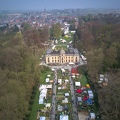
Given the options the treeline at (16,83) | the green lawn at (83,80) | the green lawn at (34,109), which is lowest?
the green lawn at (34,109)

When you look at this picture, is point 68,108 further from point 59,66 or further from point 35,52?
point 35,52

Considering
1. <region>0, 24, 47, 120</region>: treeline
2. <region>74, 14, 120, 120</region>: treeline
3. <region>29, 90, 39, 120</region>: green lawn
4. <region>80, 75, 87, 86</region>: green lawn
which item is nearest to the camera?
<region>0, 24, 47, 120</region>: treeline

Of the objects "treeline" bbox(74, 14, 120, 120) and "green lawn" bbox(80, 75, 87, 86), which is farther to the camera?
"green lawn" bbox(80, 75, 87, 86)

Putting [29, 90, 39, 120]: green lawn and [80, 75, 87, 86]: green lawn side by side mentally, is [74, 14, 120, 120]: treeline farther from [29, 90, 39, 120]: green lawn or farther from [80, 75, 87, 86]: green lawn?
[29, 90, 39, 120]: green lawn

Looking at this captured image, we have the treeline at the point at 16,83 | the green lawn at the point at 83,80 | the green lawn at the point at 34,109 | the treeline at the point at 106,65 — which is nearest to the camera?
the treeline at the point at 16,83

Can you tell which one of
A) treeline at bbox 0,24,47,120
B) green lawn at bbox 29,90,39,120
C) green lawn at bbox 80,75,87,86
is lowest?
green lawn at bbox 29,90,39,120

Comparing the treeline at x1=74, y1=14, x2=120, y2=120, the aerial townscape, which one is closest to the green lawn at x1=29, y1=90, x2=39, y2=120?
the aerial townscape

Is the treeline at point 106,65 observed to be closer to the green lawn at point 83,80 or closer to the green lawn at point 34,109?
the green lawn at point 83,80

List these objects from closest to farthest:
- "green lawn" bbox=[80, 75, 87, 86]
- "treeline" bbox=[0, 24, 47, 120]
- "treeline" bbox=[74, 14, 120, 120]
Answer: "treeline" bbox=[0, 24, 47, 120] → "treeline" bbox=[74, 14, 120, 120] → "green lawn" bbox=[80, 75, 87, 86]

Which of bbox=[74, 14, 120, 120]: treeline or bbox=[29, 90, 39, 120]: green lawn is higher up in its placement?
bbox=[74, 14, 120, 120]: treeline

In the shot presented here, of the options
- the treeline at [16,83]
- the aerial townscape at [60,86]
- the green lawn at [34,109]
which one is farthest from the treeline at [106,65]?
the treeline at [16,83]

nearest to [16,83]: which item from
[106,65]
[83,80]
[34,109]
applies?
[34,109]

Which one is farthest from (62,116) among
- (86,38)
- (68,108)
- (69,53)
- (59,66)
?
(86,38)
